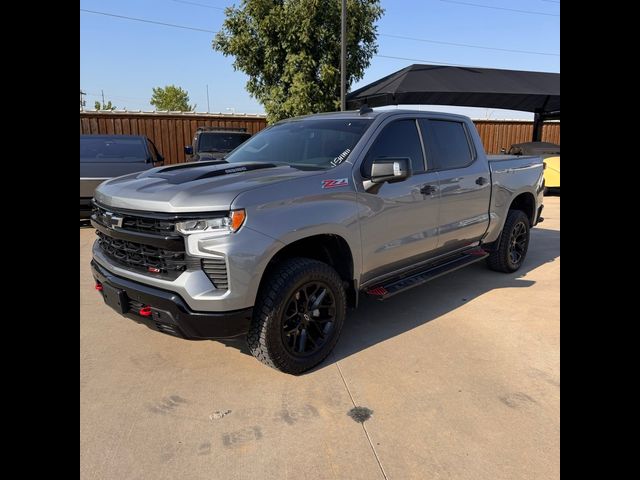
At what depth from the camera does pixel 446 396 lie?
9.15 feet

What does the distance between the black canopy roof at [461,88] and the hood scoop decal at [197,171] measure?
30.5 feet

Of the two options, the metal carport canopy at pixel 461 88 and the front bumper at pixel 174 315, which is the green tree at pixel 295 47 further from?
the front bumper at pixel 174 315

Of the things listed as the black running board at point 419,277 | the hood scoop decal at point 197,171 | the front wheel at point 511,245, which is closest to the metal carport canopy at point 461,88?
the front wheel at point 511,245

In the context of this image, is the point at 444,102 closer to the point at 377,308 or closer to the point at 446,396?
the point at 377,308

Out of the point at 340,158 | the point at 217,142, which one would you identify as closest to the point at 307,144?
the point at 340,158

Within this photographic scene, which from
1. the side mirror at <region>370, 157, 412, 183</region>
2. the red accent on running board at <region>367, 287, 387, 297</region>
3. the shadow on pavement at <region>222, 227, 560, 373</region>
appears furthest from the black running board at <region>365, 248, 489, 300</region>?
the side mirror at <region>370, 157, 412, 183</region>

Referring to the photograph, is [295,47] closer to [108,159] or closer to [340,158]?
[108,159]

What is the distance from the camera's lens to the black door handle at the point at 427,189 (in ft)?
12.5

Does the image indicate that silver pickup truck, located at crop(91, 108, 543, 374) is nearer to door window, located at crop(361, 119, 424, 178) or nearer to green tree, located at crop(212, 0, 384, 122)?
door window, located at crop(361, 119, 424, 178)

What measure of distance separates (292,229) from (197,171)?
3.15 ft

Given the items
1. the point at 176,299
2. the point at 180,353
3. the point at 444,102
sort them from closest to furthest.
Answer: the point at 176,299 → the point at 180,353 → the point at 444,102

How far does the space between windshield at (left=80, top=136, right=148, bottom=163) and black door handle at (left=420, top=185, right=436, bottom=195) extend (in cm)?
637
